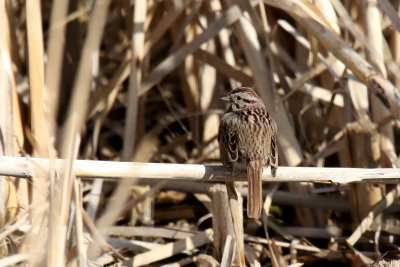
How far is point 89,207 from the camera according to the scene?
3818mm

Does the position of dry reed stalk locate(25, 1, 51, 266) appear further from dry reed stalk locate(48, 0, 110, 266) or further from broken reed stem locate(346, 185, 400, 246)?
broken reed stem locate(346, 185, 400, 246)

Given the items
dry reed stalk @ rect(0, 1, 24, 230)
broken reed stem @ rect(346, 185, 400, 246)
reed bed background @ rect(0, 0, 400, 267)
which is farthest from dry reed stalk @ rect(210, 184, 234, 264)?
dry reed stalk @ rect(0, 1, 24, 230)

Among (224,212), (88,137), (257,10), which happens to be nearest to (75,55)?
(88,137)

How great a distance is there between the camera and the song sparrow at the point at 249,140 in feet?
10.0

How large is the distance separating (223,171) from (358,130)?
107cm

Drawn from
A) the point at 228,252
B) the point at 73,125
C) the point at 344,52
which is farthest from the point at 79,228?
the point at 344,52

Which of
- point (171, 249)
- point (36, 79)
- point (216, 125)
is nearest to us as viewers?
point (36, 79)

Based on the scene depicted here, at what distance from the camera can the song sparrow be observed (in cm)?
306

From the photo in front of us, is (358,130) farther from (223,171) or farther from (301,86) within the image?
(223,171)

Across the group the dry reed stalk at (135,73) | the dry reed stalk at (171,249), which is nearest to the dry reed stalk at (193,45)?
the dry reed stalk at (135,73)

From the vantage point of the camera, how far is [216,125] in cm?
430

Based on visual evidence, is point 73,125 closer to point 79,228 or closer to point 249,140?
point 79,228

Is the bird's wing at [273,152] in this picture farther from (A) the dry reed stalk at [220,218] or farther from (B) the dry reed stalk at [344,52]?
(B) the dry reed stalk at [344,52]

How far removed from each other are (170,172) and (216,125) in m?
1.69
